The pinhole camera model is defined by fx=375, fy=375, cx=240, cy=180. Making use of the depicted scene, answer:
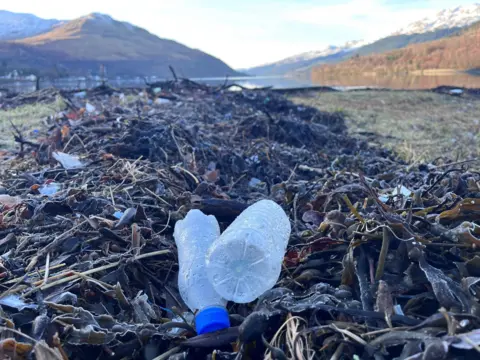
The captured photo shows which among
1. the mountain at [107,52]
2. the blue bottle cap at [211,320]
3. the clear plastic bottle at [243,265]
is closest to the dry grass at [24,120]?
the clear plastic bottle at [243,265]

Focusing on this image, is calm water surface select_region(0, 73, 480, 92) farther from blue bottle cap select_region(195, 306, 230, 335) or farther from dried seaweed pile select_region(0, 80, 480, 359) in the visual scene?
blue bottle cap select_region(195, 306, 230, 335)

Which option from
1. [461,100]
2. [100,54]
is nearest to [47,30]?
Answer: [100,54]

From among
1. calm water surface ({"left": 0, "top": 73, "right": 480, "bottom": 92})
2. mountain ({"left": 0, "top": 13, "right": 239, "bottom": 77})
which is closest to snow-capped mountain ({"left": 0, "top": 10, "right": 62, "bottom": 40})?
mountain ({"left": 0, "top": 13, "right": 239, "bottom": 77})

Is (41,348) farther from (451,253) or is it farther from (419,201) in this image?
(419,201)

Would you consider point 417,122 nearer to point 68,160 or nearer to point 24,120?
point 68,160

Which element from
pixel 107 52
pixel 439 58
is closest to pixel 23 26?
pixel 107 52

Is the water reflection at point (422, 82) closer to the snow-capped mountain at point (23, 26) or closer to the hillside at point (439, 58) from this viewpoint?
the hillside at point (439, 58)
